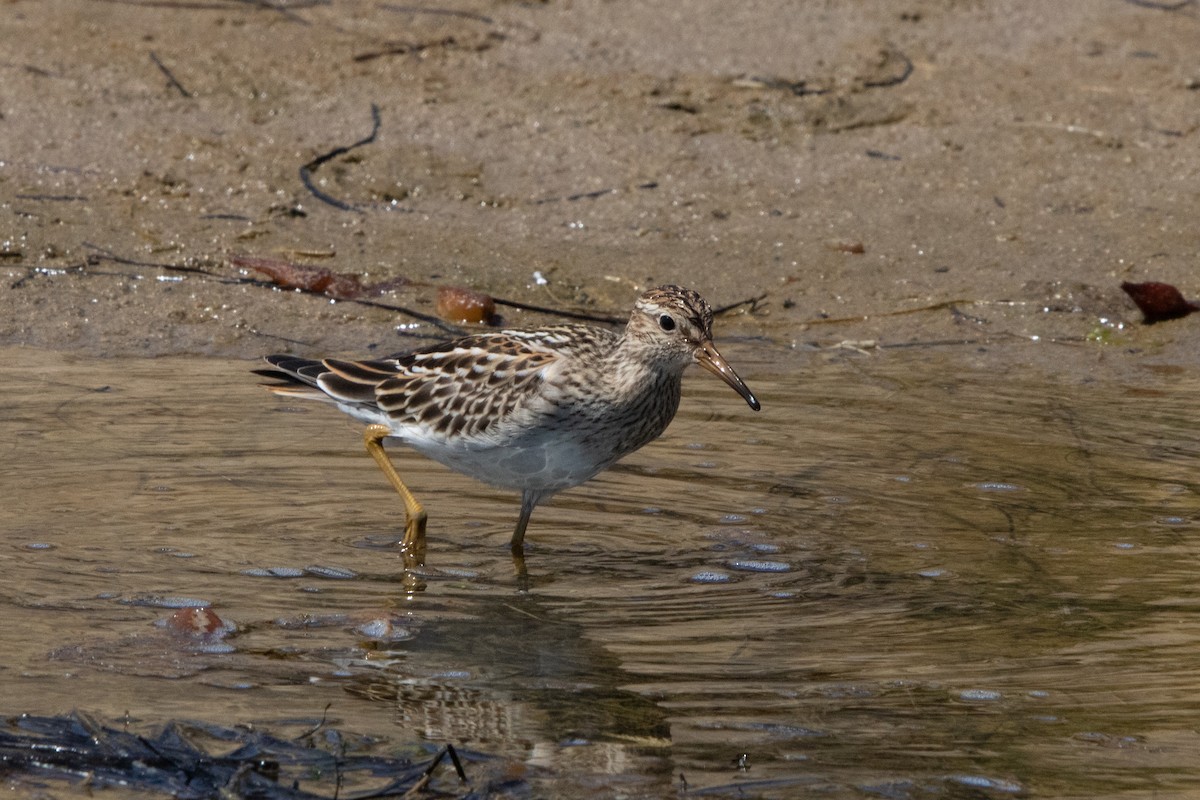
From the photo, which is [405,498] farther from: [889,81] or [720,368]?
[889,81]

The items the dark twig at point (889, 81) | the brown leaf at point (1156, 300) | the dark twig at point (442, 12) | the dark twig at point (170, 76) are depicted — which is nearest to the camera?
the brown leaf at point (1156, 300)

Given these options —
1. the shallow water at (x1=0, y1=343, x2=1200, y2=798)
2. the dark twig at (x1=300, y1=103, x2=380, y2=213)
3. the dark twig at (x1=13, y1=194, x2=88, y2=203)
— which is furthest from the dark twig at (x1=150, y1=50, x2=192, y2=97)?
the shallow water at (x1=0, y1=343, x2=1200, y2=798)

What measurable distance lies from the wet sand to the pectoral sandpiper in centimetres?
219

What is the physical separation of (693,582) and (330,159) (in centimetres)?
542

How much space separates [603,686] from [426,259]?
5115 millimetres

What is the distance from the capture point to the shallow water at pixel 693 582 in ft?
15.2

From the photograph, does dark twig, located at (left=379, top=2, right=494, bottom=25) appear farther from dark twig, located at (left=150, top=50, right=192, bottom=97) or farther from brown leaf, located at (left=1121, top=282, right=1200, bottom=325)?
brown leaf, located at (left=1121, top=282, right=1200, bottom=325)

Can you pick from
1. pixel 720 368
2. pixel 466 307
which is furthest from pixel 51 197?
pixel 720 368

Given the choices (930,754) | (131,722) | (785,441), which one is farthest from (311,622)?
(785,441)

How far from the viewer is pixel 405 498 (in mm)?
6594

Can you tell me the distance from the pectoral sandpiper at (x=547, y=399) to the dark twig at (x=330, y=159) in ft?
11.9

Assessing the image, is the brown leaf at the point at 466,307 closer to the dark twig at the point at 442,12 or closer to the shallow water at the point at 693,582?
the shallow water at the point at 693,582

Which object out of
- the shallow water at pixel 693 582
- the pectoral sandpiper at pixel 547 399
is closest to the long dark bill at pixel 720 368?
the pectoral sandpiper at pixel 547 399

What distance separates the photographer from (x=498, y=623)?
5.66 m
